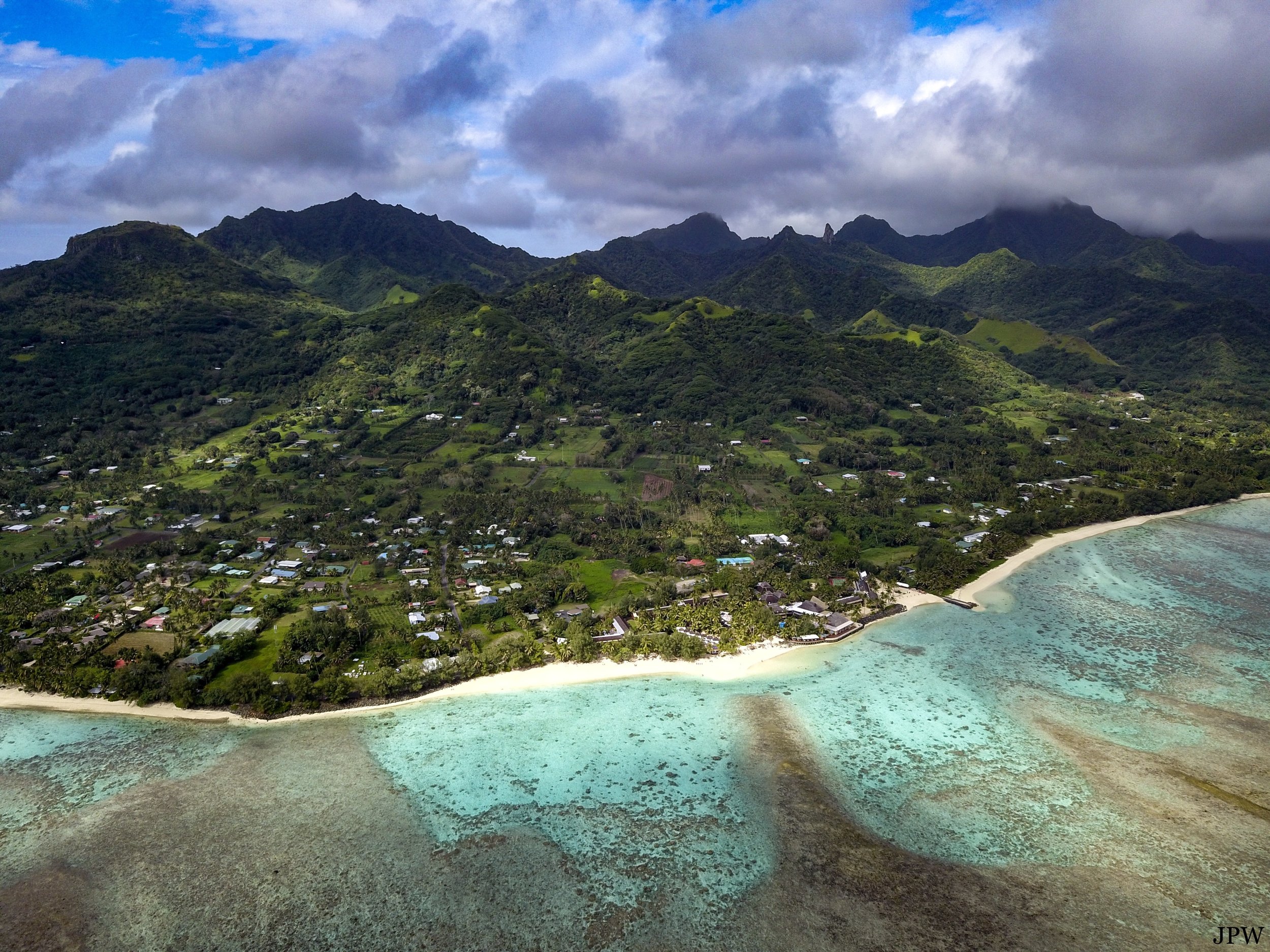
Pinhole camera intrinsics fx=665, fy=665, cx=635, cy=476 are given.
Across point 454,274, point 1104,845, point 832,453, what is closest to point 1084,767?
point 1104,845

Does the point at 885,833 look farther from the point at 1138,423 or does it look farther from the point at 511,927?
the point at 1138,423

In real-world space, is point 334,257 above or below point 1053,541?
above

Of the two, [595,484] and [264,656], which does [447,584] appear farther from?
[595,484]

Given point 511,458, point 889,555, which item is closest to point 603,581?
point 889,555

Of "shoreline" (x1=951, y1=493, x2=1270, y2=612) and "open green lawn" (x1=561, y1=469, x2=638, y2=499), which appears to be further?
Answer: "open green lawn" (x1=561, y1=469, x2=638, y2=499)

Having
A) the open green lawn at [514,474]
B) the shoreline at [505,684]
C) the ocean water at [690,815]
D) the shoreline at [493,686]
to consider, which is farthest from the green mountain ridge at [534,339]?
the ocean water at [690,815]

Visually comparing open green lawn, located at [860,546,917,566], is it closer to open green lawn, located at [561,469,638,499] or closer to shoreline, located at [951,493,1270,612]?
shoreline, located at [951,493,1270,612]

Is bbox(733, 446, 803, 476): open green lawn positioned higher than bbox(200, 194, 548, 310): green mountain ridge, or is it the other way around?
bbox(200, 194, 548, 310): green mountain ridge

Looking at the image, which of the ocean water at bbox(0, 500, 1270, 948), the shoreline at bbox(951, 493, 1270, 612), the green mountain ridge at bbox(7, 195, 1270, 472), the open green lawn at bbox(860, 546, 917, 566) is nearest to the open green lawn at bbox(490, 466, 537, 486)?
the green mountain ridge at bbox(7, 195, 1270, 472)
